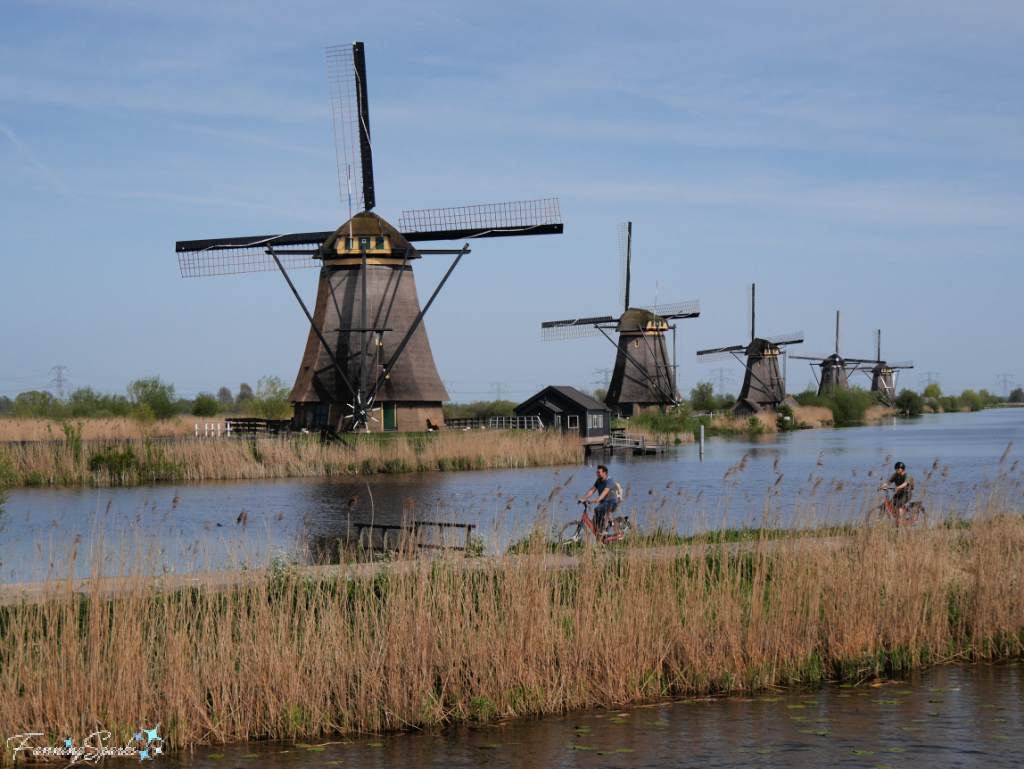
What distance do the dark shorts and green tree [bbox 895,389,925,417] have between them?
288 feet

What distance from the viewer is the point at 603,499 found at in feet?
36.0

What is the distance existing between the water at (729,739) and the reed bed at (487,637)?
0.17 metres

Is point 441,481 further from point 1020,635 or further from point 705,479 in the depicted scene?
point 1020,635

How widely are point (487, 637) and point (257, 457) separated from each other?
21744mm

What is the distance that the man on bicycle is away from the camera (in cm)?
1083

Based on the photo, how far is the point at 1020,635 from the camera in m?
8.20

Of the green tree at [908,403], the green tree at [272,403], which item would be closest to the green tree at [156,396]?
the green tree at [272,403]

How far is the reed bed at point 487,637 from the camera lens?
574 cm

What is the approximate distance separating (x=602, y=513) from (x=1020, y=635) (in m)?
4.39

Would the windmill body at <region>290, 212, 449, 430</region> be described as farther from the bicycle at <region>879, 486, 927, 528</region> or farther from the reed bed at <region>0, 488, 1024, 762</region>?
the reed bed at <region>0, 488, 1024, 762</region>

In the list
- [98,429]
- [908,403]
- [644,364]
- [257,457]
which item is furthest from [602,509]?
[908,403]

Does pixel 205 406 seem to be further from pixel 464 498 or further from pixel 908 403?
pixel 908 403

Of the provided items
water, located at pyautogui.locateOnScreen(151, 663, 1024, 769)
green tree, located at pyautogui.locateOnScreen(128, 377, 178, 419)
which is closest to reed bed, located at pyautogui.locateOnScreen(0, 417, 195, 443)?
Result: green tree, located at pyautogui.locateOnScreen(128, 377, 178, 419)

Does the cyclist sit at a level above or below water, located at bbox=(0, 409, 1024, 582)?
above
